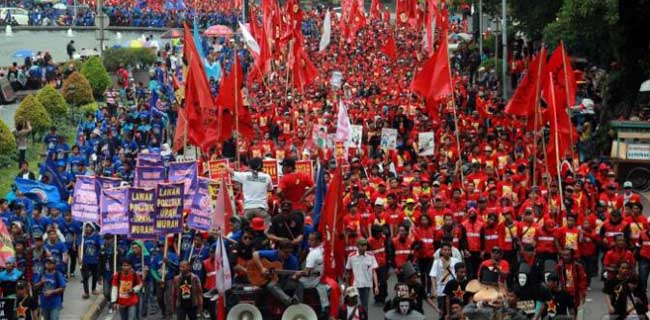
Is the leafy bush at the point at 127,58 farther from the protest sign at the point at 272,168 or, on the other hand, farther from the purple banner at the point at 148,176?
the purple banner at the point at 148,176

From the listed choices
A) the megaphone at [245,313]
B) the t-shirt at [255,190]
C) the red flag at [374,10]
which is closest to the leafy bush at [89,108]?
the t-shirt at [255,190]

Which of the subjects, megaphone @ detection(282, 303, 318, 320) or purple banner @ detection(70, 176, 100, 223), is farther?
purple banner @ detection(70, 176, 100, 223)

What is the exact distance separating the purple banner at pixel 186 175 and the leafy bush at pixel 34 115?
15175 mm

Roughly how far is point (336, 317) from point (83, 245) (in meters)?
6.26

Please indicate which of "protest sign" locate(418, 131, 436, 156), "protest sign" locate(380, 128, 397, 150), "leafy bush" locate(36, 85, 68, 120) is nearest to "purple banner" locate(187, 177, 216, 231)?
"protest sign" locate(380, 128, 397, 150)

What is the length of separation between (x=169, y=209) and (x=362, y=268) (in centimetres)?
267

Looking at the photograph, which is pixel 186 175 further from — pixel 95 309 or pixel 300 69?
pixel 300 69

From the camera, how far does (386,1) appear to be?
105 metres

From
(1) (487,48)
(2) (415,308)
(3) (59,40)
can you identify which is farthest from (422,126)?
(3) (59,40)

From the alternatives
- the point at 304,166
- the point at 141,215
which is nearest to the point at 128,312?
the point at 141,215

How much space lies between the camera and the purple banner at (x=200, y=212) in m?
21.5

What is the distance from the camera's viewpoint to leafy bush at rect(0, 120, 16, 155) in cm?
3538

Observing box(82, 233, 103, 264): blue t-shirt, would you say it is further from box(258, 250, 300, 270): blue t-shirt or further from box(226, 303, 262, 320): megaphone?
box(226, 303, 262, 320): megaphone

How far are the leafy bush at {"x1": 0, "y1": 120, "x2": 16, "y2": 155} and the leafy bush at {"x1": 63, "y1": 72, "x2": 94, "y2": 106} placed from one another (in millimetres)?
8633
